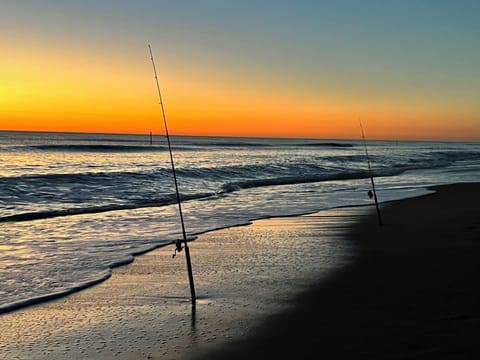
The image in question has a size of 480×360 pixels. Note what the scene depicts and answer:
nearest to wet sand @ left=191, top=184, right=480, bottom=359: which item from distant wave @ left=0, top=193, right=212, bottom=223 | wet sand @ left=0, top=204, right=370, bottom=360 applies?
wet sand @ left=0, top=204, right=370, bottom=360

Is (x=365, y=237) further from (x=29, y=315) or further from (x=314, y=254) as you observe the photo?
(x=29, y=315)

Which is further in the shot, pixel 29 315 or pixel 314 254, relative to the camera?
pixel 314 254

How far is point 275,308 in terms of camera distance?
4.80m

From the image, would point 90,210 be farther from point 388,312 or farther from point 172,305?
point 388,312

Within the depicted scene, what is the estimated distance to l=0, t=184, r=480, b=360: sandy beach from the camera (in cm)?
380

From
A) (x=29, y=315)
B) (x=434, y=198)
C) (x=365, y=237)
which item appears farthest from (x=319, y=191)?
(x=29, y=315)

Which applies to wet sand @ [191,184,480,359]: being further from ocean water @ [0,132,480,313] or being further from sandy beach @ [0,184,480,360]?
ocean water @ [0,132,480,313]

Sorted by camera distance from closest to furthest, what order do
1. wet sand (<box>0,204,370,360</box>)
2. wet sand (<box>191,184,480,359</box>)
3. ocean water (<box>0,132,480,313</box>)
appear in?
wet sand (<box>191,184,480,359</box>)
wet sand (<box>0,204,370,360</box>)
ocean water (<box>0,132,480,313</box>)

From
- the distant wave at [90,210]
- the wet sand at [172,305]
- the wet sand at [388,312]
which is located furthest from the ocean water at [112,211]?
the wet sand at [388,312]

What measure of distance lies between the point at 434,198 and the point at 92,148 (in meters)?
38.7

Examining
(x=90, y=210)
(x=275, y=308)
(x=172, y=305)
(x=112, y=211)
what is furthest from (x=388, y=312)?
(x=90, y=210)

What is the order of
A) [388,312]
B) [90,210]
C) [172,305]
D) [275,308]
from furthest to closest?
1. [90,210]
2. [172,305]
3. [275,308]
4. [388,312]

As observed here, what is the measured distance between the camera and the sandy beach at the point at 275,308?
3.80 metres

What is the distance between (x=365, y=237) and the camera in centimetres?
884
